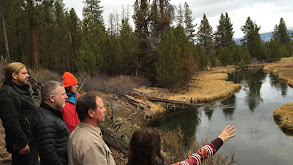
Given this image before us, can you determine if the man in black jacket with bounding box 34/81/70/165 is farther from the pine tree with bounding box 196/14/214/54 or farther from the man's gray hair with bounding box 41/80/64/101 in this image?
the pine tree with bounding box 196/14/214/54

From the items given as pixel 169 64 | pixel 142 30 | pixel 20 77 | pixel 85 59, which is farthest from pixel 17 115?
pixel 142 30

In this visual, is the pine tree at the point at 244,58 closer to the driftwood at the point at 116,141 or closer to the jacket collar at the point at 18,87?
the driftwood at the point at 116,141

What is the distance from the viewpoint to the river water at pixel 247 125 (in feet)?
29.8

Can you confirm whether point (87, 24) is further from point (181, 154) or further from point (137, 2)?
point (181, 154)

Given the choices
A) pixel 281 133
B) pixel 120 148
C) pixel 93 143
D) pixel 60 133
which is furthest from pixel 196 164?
pixel 281 133

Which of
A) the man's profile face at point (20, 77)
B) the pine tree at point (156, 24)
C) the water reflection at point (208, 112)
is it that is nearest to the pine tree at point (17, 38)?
the pine tree at point (156, 24)

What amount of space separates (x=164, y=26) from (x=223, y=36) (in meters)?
43.2

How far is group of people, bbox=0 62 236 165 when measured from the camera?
200cm

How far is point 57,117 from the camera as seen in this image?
2701mm

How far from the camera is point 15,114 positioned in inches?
118

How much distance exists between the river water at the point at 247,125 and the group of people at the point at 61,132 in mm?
6632

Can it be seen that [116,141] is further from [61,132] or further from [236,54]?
[236,54]

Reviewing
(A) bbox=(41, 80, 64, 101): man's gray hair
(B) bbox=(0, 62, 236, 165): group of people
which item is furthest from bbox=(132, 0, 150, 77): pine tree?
(A) bbox=(41, 80, 64, 101): man's gray hair

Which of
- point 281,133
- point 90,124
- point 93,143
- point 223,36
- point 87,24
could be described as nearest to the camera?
point 93,143
